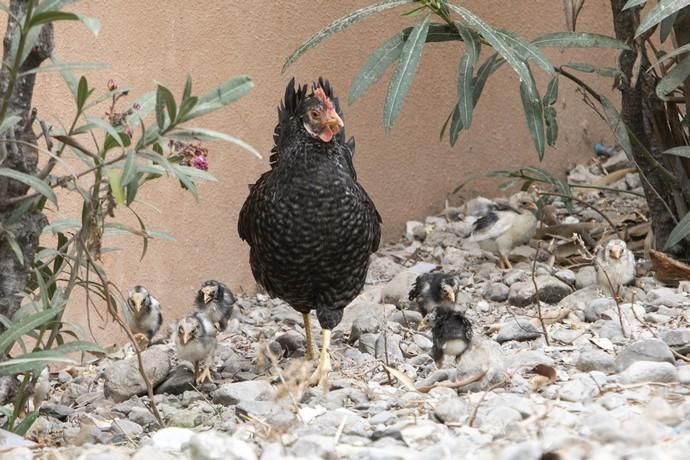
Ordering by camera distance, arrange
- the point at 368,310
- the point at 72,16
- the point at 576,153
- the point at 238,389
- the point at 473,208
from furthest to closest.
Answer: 1. the point at 576,153
2. the point at 473,208
3. the point at 368,310
4. the point at 238,389
5. the point at 72,16

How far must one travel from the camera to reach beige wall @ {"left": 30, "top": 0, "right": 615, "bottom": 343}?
5.20 m

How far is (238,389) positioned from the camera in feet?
12.9

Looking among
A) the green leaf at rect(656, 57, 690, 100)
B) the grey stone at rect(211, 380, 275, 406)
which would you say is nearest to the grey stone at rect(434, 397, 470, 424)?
the grey stone at rect(211, 380, 275, 406)

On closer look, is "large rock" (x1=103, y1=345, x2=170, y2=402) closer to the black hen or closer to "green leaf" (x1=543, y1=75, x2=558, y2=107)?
the black hen

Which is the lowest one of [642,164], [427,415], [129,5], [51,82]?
[427,415]

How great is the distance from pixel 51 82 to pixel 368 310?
1857 mm

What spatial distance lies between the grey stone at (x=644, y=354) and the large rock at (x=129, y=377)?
70.9 inches

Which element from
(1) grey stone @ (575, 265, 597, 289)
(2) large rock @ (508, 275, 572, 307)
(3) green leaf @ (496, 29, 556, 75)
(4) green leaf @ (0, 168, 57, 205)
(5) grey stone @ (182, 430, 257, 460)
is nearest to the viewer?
(5) grey stone @ (182, 430, 257, 460)

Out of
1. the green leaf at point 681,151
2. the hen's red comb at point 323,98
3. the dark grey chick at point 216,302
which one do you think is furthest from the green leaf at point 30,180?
the green leaf at point 681,151

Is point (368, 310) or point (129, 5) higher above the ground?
point (129, 5)

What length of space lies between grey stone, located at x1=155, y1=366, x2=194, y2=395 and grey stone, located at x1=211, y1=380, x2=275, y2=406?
0.42 meters

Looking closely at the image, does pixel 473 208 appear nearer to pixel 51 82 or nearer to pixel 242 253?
pixel 242 253

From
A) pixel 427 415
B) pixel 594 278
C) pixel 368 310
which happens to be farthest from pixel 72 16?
pixel 594 278

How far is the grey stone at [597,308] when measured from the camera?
477 centimetres
